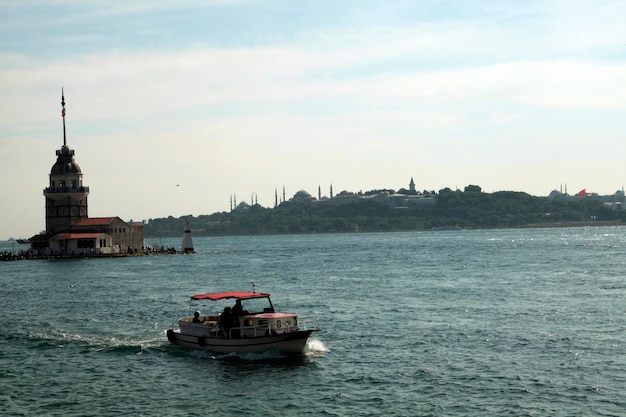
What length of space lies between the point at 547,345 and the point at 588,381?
7547mm

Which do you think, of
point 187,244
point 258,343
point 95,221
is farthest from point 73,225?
point 258,343

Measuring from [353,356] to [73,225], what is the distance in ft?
365

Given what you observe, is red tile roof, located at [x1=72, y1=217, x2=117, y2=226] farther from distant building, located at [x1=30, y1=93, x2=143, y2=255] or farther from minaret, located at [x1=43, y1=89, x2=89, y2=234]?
minaret, located at [x1=43, y1=89, x2=89, y2=234]

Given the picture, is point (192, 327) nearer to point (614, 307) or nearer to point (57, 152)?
point (614, 307)

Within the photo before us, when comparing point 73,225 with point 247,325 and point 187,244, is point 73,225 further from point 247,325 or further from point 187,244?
point 247,325

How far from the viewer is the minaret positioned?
5837 inches

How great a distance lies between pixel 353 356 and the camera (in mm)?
40406

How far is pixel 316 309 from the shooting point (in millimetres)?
58594

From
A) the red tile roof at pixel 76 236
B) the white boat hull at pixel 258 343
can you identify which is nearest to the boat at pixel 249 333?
the white boat hull at pixel 258 343

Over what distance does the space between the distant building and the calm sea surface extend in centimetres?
6228

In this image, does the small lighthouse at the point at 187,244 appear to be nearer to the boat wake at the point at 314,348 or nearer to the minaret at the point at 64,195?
the minaret at the point at 64,195

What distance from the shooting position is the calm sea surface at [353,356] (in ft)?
105

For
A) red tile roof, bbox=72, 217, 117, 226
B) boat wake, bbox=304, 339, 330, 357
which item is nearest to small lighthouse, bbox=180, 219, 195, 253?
red tile roof, bbox=72, 217, 117, 226

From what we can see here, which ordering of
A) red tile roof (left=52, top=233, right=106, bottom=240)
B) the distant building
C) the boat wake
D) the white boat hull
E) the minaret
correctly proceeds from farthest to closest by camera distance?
the minaret
the distant building
red tile roof (left=52, top=233, right=106, bottom=240)
the boat wake
the white boat hull
